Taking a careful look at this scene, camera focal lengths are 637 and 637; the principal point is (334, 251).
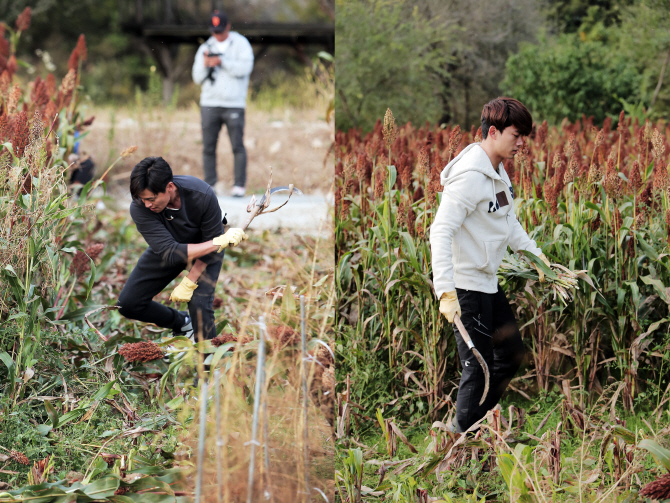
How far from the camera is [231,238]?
8.70 feet

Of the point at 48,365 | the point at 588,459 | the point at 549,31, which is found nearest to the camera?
the point at 588,459

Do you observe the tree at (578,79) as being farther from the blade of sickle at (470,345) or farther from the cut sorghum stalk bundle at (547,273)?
the blade of sickle at (470,345)

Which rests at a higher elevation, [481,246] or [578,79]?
[578,79]

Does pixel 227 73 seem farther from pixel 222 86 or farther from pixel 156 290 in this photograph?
pixel 156 290

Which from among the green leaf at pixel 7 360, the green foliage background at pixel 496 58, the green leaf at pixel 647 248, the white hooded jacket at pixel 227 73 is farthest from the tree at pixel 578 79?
the green leaf at pixel 7 360

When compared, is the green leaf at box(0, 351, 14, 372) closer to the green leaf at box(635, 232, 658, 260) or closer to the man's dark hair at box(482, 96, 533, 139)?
the man's dark hair at box(482, 96, 533, 139)

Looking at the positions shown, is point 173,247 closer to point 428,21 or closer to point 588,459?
point 428,21

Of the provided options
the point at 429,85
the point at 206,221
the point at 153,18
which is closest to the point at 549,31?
the point at 429,85

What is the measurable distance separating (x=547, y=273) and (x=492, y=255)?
0.28 metres

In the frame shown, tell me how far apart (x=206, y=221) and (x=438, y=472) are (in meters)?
1.48

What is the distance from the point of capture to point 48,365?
2.71 meters

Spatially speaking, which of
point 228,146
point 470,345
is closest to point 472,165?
point 470,345

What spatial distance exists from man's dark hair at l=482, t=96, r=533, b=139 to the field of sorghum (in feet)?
1.10

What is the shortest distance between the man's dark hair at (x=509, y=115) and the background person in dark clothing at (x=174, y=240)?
1105mm
